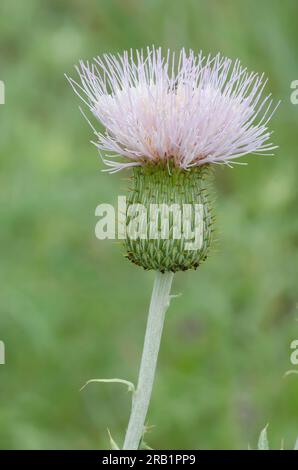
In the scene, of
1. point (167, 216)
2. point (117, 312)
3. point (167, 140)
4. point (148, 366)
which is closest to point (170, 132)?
point (167, 140)

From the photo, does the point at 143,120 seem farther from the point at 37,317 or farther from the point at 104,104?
the point at 37,317

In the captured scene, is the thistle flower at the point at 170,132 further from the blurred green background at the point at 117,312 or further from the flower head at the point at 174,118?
the blurred green background at the point at 117,312

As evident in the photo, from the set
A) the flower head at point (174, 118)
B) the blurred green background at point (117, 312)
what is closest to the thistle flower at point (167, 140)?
the flower head at point (174, 118)

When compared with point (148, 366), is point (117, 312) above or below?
below

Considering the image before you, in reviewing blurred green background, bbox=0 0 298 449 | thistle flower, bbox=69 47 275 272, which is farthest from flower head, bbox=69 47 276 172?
blurred green background, bbox=0 0 298 449

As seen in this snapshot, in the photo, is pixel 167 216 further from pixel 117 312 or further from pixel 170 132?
pixel 117 312

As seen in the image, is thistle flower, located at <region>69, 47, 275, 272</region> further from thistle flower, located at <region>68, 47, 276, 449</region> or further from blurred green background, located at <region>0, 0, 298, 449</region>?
blurred green background, located at <region>0, 0, 298, 449</region>
